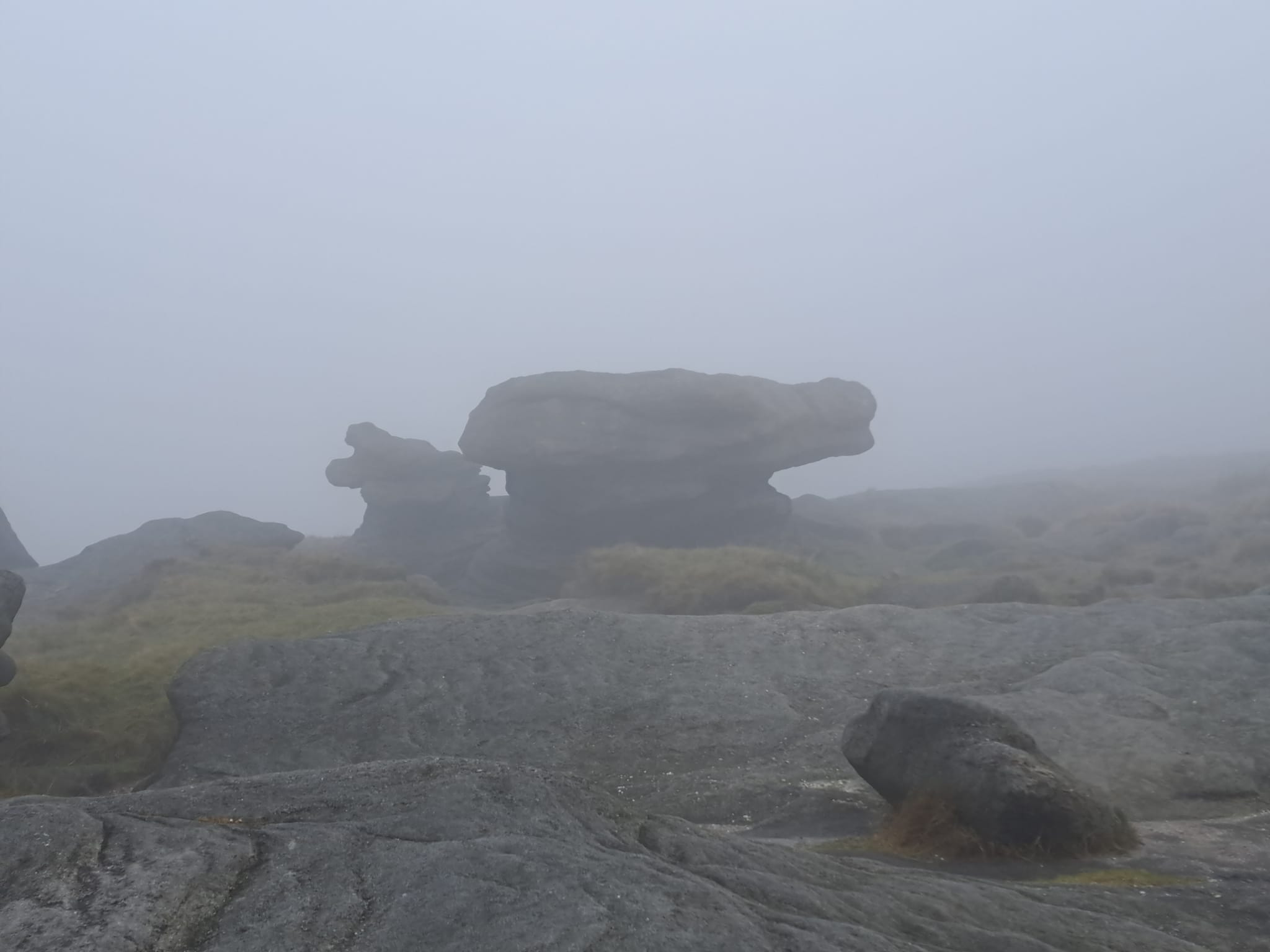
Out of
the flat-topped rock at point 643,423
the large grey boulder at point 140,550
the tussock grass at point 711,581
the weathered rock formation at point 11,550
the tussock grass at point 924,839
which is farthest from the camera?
the weathered rock formation at point 11,550

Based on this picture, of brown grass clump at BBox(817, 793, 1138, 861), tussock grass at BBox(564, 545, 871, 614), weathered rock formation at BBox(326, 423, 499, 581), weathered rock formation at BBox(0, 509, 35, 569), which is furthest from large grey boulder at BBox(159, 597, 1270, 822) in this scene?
weathered rock formation at BBox(0, 509, 35, 569)

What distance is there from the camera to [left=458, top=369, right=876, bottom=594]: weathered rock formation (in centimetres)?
4031

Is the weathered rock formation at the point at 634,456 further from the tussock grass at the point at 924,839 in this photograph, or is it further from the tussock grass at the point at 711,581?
the tussock grass at the point at 924,839

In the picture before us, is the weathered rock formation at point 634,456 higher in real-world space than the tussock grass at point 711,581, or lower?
higher

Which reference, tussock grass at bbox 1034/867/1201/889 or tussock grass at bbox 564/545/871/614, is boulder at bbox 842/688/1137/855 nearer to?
tussock grass at bbox 1034/867/1201/889

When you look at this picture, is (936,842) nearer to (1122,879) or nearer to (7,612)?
(1122,879)

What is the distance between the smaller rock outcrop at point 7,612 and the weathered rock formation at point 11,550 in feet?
114

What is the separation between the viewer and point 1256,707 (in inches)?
466

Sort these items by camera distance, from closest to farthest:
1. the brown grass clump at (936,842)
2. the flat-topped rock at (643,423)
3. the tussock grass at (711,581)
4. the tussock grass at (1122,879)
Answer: the tussock grass at (1122,879), the brown grass clump at (936,842), the tussock grass at (711,581), the flat-topped rock at (643,423)

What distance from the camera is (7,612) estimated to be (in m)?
12.8

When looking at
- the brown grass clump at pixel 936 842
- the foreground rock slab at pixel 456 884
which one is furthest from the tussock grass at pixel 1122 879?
the foreground rock slab at pixel 456 884

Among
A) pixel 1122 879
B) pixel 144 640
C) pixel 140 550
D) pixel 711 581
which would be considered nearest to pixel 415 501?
pixel 140 550

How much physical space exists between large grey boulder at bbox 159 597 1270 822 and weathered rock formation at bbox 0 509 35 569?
37.9m

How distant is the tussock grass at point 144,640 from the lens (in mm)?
12922
